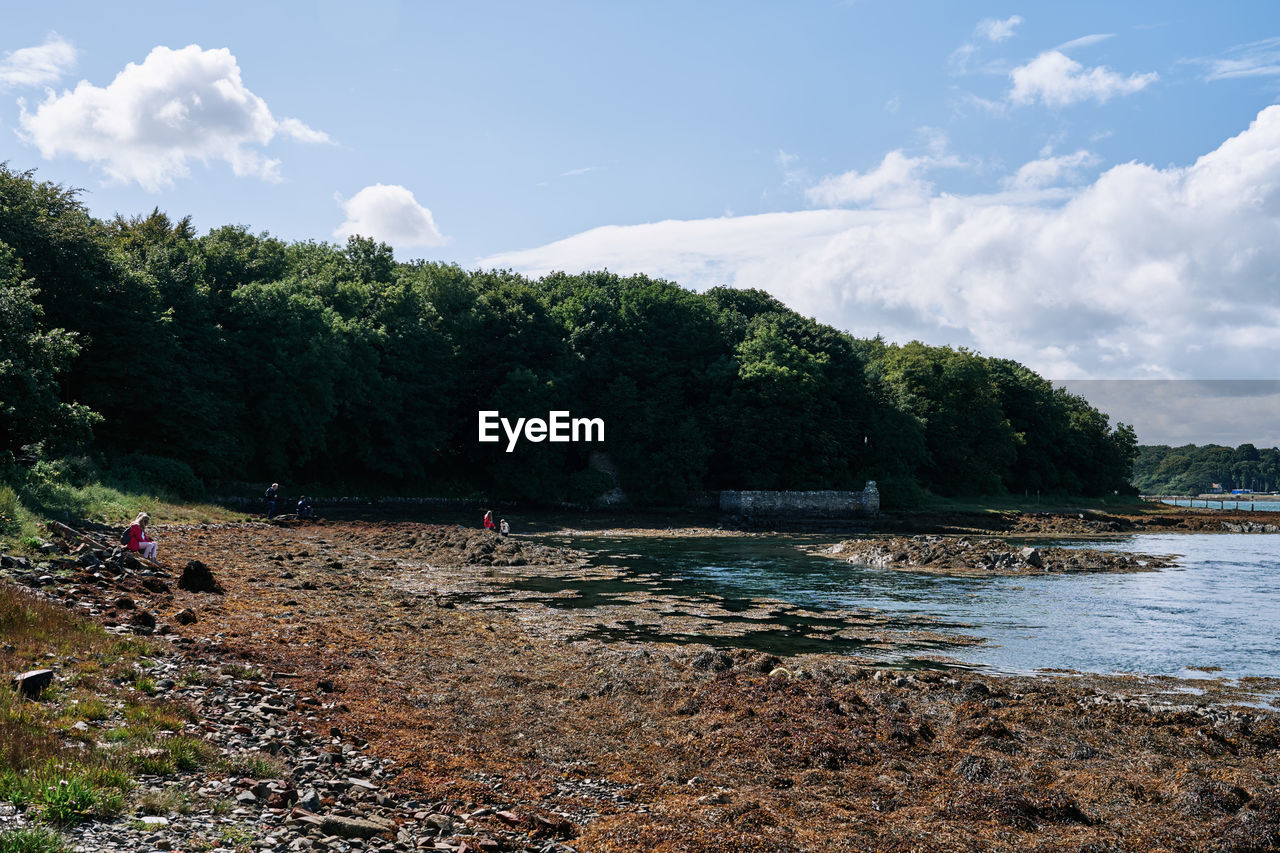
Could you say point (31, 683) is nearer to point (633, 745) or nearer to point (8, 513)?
point (633, 745)

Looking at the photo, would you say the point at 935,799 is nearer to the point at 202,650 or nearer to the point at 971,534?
the point at 202,650

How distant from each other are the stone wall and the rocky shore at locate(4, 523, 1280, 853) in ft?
191

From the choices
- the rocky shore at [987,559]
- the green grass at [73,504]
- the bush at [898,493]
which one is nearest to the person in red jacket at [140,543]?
the green grass at [73,504]

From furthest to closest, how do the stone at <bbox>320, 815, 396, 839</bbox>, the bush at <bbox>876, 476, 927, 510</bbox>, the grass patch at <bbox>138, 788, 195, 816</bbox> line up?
the bush at <bbox>876, 476, 927, 510</bbox>, the stone at <bbox>320, 815, 396, 839</bbox>, the grass patch at <bbox>138, 788, 195, 816</bbox>

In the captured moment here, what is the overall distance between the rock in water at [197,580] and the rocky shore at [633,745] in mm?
518

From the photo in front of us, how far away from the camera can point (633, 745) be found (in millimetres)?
13602

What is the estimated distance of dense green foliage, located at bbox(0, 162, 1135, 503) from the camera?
50.5m

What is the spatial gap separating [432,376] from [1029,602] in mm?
54450

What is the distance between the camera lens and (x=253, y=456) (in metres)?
61.8

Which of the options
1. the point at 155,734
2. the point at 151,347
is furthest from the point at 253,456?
the point at 155,734

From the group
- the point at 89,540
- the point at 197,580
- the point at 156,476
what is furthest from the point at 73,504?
the point at 156,476

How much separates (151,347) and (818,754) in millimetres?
50480

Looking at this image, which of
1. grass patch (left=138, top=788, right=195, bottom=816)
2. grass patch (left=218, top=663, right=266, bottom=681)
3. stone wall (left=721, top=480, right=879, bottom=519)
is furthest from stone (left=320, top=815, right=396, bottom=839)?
stone wall (left=721, top=480, right=879, bottom=519)

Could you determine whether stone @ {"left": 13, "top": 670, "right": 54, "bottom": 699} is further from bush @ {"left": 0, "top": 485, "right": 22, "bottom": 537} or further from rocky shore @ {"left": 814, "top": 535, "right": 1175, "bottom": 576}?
rocky shore @ {"left": 814, "top": 535, "right": 1175, "bottom": 576}
